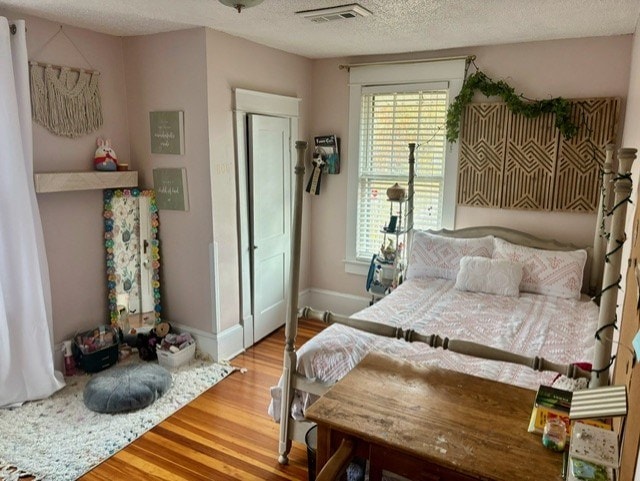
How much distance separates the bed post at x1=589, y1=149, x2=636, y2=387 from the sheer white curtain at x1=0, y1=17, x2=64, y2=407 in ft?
9.67

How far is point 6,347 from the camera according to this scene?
276 centimetres

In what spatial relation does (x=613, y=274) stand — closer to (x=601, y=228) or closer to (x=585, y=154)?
(x=601, y=228)

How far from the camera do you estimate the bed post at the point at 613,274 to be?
145 centimetres

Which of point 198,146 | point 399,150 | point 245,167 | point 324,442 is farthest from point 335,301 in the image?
point 324,442

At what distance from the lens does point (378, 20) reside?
2.90 metres

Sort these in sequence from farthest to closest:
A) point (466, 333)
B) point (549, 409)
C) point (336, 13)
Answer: point (336, 13)
point (466, 333)
point (549, 409)

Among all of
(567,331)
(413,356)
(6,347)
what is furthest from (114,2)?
(567,331)

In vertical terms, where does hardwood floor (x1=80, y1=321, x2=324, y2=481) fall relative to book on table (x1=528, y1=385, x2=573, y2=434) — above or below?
below

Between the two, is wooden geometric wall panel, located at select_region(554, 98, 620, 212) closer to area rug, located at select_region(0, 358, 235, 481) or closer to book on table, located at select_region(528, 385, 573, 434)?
book on table, located at select_region(528, 385, 573, 434)

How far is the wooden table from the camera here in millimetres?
1246

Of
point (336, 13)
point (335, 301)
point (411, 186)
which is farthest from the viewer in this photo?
point (335, 301)

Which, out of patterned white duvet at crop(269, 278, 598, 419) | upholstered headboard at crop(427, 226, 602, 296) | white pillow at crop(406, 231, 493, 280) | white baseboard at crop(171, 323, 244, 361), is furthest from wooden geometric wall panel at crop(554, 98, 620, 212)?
white baseboard at crop(171, 323, 244, 361)

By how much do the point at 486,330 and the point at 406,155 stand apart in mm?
1876

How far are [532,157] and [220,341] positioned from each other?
2.72m
